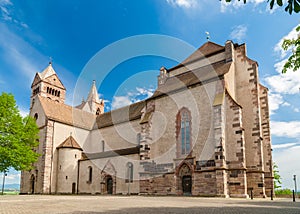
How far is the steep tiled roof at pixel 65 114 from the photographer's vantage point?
3766 centimetres

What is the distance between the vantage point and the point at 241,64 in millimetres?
26406

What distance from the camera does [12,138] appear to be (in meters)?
27.2

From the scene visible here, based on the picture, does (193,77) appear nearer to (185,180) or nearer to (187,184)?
(185,180)

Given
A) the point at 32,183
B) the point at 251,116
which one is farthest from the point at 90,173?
the point at 251,116

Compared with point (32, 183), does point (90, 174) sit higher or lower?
higher

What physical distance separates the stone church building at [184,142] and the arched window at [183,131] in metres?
0.09

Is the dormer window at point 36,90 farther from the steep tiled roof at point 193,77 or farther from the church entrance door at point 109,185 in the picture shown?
the steep tiled roof at point 193,77

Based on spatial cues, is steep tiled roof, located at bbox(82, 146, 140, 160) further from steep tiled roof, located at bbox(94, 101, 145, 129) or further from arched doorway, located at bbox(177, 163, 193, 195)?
arched doorway, located at bbox(177, 163, 193, 195)

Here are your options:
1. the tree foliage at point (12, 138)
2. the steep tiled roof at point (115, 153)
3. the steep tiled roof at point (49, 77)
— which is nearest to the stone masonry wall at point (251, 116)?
the steep tiled roof at point (115, 153)

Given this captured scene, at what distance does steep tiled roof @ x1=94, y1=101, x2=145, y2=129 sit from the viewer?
36.1 metres

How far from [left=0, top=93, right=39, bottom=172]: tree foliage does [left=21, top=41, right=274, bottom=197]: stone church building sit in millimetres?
6384

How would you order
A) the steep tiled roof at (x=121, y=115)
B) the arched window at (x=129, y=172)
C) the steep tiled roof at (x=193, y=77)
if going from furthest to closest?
the steep tiled roof at (x=121, y=115), the arched window at (x=129, y=172), the steep tiled roof at (x=193, y=77)

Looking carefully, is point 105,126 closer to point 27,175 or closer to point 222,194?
point 27,175

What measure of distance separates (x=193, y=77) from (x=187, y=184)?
1065 centimetres
